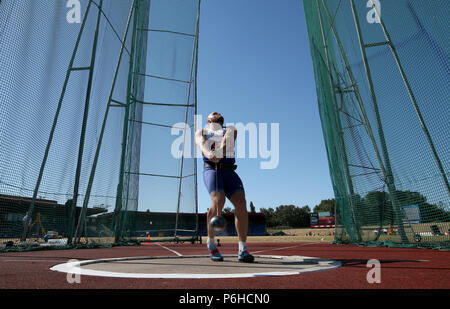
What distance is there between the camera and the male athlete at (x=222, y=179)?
299 cm

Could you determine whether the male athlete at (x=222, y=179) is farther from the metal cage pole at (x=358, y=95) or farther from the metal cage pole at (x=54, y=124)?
the metal cage pole at (x=54, y=124)

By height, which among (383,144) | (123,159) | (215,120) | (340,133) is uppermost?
(340,133)

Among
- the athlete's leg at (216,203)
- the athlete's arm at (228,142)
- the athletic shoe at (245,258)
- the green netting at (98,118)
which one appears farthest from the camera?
the green netting at (98,118)

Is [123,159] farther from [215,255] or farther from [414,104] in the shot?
[414,104]

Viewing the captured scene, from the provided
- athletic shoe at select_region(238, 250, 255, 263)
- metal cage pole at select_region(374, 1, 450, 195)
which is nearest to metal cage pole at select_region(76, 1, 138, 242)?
athletic shoe at select_region(238, 250, 255, 263)

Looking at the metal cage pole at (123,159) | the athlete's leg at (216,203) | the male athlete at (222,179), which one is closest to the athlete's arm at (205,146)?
the male athlete at (222,179)

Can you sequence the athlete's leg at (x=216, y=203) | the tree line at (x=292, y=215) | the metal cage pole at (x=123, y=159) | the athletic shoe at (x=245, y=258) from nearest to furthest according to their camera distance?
the athletic shoe at (x=245, y=258)
the athlete's leg at (x=216, y=203)
the metal cage pole at (x=123, y=159)
the tree line at (x=292, y=215)

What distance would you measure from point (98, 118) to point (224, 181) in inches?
215

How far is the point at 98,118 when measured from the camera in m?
7.42

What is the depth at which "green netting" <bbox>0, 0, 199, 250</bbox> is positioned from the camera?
5.01m

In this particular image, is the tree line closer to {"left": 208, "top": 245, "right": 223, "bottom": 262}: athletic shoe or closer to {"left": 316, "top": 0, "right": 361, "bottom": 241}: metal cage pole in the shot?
{"left": 316, "top": 0, "right": 361, "bottom": 241}: metal cage pole

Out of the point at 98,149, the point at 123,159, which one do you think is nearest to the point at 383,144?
the point at 98,149
